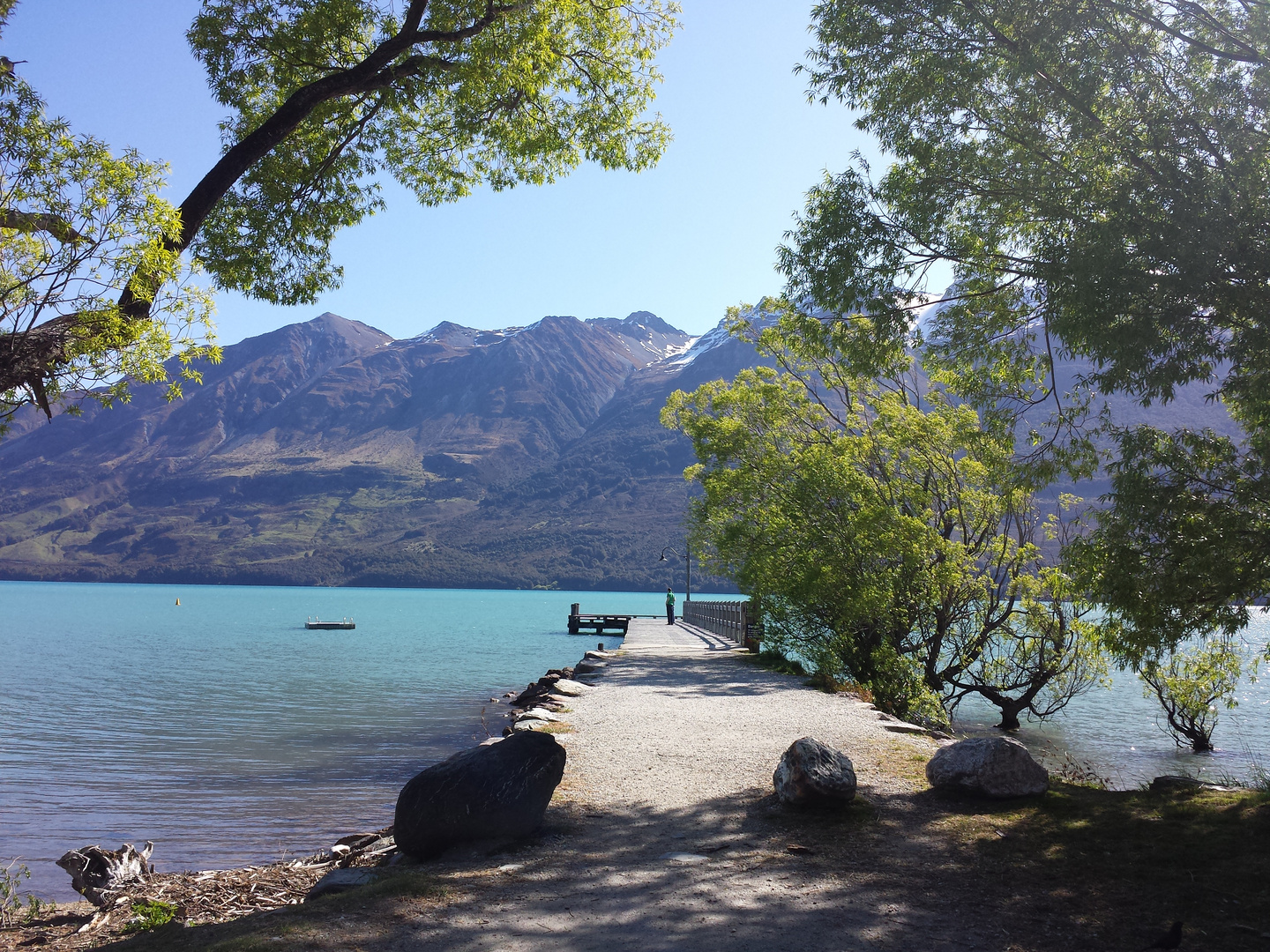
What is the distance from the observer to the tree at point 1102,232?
658cm

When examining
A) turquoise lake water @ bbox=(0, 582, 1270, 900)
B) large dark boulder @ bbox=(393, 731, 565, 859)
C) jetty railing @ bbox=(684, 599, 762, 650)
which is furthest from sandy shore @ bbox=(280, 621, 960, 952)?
jetty railing @ bbox=(684, 599, 762, 650)

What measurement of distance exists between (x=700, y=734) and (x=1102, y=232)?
26.2 feet

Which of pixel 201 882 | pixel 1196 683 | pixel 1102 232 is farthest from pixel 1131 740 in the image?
pixel 201 882

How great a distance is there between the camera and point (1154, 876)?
18.0 ft

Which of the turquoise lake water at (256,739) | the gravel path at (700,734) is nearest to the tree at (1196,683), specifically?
the turquoise lake water at (256,739)

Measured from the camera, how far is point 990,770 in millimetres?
7551

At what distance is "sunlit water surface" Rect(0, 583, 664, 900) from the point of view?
12.3 m

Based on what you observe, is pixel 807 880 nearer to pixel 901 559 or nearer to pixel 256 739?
pixel 901 559

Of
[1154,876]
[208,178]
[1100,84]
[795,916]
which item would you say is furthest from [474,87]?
[1154,876]

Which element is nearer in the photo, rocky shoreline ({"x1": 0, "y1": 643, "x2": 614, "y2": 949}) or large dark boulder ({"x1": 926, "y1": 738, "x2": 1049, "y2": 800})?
rocky shoreline ({"x1": 0, "y1": 643, "x2": 614, "y2": 949})

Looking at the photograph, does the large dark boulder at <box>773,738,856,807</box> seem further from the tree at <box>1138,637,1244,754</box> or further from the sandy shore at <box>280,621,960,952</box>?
the tree at <box>1138,637,1244,754</box>

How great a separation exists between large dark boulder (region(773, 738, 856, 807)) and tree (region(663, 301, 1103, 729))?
902 centimetres

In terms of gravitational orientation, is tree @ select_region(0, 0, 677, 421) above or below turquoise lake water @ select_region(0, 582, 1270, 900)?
above

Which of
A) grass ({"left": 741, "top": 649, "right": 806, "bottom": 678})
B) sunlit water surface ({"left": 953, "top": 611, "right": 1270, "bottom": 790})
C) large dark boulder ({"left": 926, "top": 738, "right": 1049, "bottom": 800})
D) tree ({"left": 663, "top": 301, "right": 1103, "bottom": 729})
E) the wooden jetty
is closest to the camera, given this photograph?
large dark boulder ({"left": 926, "top": 738, "right": 1049, "bottom": 800})
